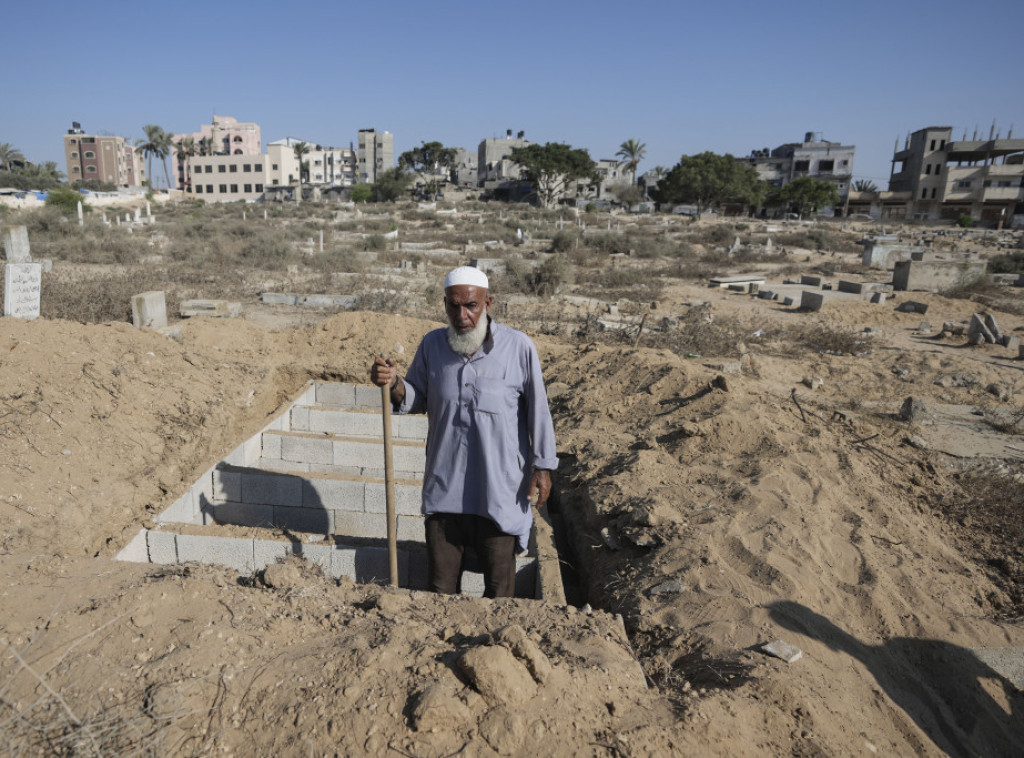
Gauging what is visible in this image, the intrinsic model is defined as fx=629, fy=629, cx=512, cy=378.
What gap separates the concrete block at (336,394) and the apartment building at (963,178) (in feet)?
190

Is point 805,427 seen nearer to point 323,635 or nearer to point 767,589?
point 767,589

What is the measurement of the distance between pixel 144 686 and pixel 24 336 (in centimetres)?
438

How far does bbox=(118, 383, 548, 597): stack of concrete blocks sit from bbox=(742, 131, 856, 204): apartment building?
64.7 metres

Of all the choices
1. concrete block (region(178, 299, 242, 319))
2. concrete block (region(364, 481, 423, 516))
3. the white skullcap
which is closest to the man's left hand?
the white skullcap

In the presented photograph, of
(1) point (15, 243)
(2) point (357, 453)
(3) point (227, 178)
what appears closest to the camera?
(2) point (357, 453)

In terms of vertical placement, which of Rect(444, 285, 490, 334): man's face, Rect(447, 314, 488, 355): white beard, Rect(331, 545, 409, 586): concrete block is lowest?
Rect(331, 545, 409, 586): concrete block

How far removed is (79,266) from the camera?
14.7m

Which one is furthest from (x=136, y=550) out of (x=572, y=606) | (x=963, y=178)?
(x=963, y=178)

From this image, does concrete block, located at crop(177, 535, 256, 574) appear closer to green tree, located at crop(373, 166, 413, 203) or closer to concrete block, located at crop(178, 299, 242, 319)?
concrete block, located at crop(178, 299, 242, 319)

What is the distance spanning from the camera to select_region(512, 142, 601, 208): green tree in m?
52.2

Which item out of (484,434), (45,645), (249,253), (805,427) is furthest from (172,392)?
(249,253)

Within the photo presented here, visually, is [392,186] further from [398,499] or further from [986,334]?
[398,499]

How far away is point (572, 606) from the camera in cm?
314

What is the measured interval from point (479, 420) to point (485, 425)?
1.5 inches
